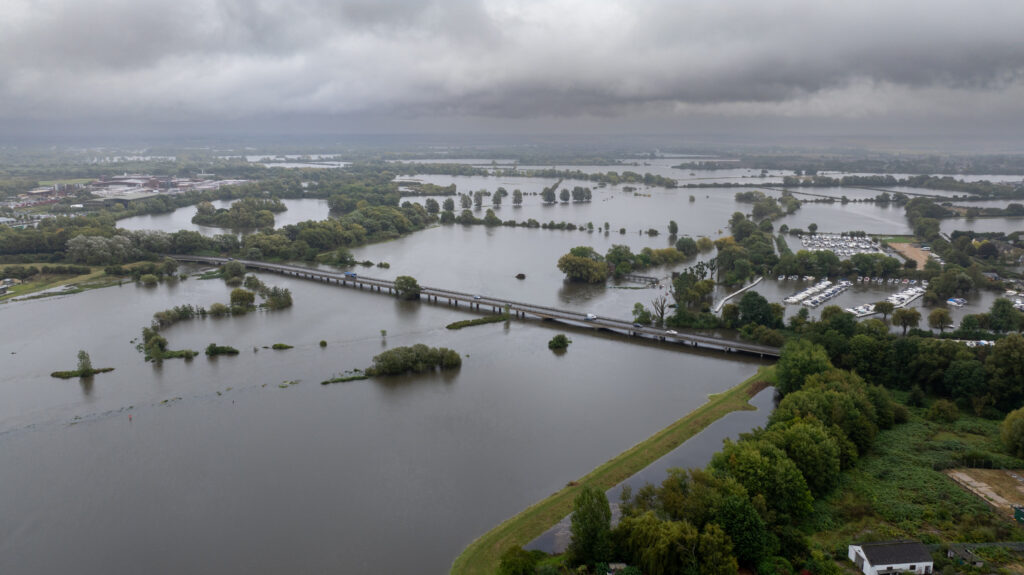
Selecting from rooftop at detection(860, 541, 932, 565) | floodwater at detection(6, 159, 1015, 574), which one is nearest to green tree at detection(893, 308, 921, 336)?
floodwater at detection(6, 159, 1015, 574)

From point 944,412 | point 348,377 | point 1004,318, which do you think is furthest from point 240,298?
point 1004,318

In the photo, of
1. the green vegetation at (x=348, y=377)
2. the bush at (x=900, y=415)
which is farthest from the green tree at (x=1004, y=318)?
the green vegetation at (x=348, y=377)

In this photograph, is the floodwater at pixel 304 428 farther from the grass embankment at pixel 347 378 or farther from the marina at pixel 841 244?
the marina at pixel 841 244

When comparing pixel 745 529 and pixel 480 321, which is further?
pixel 480 321

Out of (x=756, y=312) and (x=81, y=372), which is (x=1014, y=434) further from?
(x=81, y=372)

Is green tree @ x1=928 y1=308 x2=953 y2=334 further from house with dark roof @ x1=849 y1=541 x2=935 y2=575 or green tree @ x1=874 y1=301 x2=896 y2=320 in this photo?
house with dark roof @ x1=849 y1=541 x2=935 y2=575
